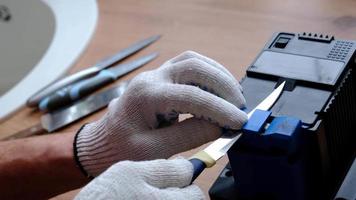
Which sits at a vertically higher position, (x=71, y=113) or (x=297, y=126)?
(x=297, y=126)

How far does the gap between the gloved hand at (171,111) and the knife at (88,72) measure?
24 centimetres

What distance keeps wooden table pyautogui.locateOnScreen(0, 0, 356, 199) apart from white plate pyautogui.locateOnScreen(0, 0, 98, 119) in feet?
0.08

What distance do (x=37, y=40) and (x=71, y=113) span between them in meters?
0.44

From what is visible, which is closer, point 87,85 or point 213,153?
point 213,153

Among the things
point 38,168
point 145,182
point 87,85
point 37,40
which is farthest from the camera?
A: point 37,40

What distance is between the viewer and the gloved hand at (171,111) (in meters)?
0.55

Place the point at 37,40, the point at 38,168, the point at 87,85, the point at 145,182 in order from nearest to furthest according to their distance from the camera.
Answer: the point at 145,182 < the point at 38,168 < the point at 87,85 < the point at 37,40

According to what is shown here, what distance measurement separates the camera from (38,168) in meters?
0.72

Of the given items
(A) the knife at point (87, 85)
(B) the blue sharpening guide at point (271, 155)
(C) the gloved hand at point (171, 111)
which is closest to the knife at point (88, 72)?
(A) the knife at point (87, 85)

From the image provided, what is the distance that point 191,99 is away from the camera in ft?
1.81

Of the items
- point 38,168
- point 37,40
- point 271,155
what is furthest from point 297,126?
point 37,40

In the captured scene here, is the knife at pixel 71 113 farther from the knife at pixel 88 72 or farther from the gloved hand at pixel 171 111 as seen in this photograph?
the gloved hand at pixel 171 111

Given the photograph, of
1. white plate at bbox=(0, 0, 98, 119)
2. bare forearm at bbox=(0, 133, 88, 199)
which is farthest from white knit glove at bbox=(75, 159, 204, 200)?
white plate at bbox=(0, 0, 98, 119)

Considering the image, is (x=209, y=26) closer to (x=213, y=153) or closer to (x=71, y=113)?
(x=71, y=113)
